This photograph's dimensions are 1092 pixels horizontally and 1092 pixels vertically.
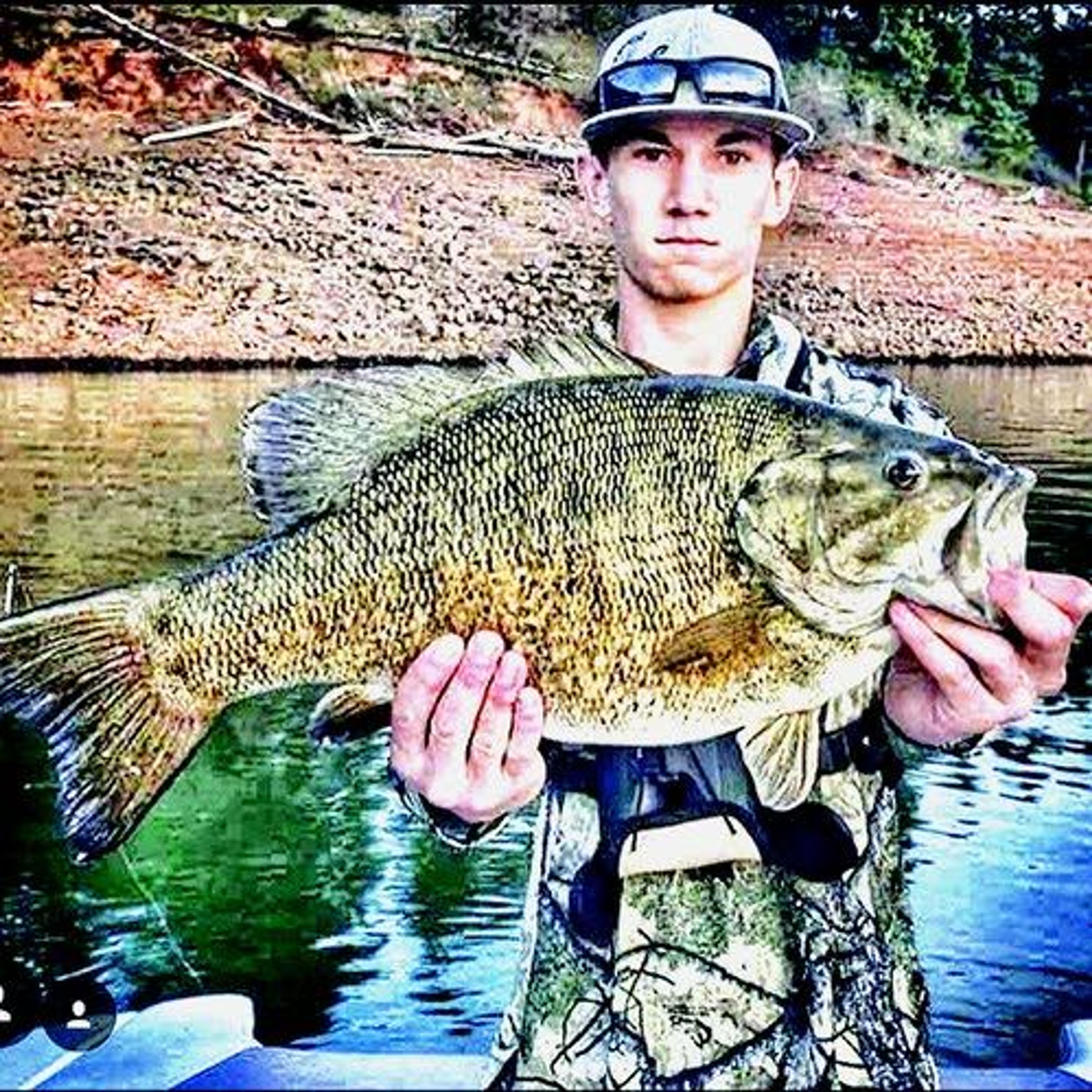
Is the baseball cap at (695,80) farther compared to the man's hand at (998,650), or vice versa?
the baseball cap at (695,80)

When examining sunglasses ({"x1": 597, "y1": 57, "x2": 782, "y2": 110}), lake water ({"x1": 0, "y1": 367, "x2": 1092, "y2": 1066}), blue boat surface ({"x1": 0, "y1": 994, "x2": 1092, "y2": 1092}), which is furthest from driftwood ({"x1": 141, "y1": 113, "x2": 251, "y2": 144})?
sunglasses ({"x1": 597, "y1": 57, "x2": 782, "y2": 110})

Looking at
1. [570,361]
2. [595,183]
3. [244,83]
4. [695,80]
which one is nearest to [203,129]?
[244,83]

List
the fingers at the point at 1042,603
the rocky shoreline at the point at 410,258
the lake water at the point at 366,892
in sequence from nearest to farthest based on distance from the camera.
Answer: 1. the fingers at the point at 1042,603
2. the lake water at the point at 366,892
3. the rocky shoreline at the point at 410,258

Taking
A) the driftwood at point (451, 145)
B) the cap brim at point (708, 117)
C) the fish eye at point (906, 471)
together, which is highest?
the driftwood at point (451, 145)

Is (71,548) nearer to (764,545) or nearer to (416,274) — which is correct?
(416,274)

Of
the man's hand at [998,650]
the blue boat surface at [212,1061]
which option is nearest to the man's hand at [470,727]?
the man's hand at [998,650]

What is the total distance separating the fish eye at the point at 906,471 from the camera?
111 cm

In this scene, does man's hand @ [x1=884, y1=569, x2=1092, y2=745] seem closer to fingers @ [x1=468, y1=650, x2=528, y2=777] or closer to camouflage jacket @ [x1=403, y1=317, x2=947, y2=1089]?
camouflage jacket @ [x1=403, y1=317, x2=947, y2=1089]

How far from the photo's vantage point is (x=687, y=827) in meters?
1.22

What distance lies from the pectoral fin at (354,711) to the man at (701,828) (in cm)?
2

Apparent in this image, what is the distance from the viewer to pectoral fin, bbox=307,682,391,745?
3.78 ft

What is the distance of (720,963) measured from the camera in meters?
1.23

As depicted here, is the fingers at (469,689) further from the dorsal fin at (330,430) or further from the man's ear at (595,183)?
the man's ear at (595,183)

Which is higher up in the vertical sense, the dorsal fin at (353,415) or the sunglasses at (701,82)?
the sunglasses at (701,82)
